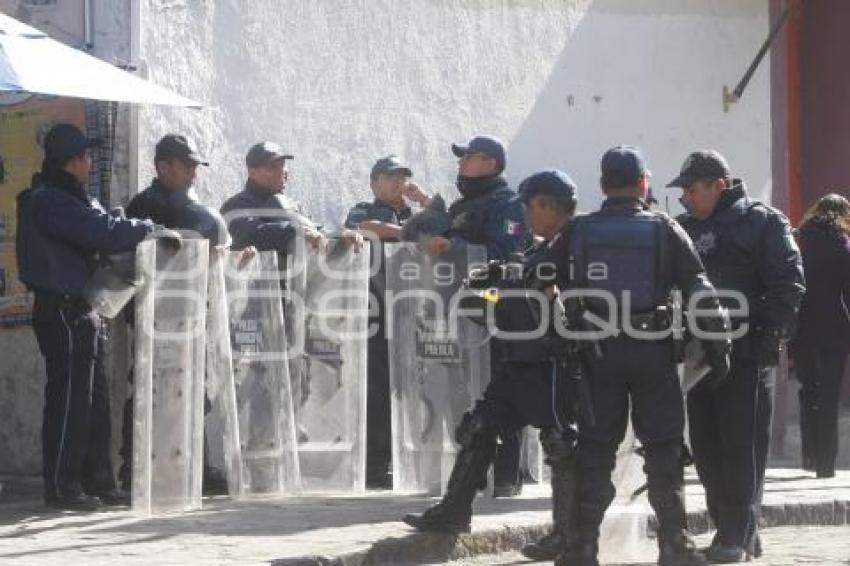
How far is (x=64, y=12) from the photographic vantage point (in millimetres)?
11836

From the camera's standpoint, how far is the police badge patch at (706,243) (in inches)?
372

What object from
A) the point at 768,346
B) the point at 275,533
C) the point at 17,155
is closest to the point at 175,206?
the point at 17,155

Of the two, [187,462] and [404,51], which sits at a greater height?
[404,51]

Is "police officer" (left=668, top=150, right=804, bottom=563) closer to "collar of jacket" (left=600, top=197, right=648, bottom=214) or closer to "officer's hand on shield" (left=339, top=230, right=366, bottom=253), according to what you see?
"collar of jacket" (left=600, top=197, right=648, bottom=214)

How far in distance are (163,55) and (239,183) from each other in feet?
3.19

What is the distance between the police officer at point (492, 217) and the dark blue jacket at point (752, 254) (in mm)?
1828

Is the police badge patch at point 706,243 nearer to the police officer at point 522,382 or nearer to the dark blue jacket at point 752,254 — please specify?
the dark blue jacket at point 752,254

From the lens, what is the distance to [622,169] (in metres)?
8.68

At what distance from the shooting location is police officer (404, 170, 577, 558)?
8.93 meters

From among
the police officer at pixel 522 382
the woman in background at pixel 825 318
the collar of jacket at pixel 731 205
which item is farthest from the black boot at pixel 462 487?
the woman in background at pixel 825 318

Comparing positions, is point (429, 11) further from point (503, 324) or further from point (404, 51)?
point (503, 324)

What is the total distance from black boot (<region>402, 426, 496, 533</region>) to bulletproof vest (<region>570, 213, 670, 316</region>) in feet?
3.41

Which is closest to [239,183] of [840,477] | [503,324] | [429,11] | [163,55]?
[163,55]

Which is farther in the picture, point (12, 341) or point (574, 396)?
point (12, 341)
